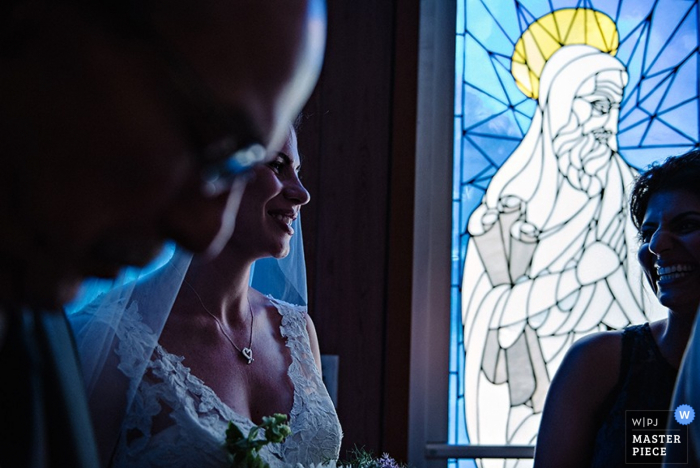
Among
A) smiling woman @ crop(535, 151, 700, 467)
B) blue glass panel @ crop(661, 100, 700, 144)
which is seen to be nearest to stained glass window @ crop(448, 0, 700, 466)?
blue glass panel @ crop(661, 100, 700, 144)

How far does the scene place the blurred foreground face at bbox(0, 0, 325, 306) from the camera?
328 mm

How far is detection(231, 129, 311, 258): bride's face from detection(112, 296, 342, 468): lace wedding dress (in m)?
0.38

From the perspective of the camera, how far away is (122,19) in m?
0.34

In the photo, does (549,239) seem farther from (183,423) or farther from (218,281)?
(183,423)

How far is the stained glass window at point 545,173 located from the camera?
3221 millimetres

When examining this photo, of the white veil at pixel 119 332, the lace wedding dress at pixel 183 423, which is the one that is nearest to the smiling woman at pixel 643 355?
the lace wedding dress at pixel 183 423

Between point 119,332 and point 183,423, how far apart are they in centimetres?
27

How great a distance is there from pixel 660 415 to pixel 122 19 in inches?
88.6

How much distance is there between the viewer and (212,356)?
5.88ft

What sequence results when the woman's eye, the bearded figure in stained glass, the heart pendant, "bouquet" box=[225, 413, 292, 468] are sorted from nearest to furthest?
"bouquet" box=[225, 413, 292, 468] < the heart pendant < the woman's eye < the bearded figure in stained glass

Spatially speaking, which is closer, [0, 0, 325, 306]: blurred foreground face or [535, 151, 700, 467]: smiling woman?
[0, 0, 325, 306]: blurred foreground face

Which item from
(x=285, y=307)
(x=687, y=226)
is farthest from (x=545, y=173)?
(x=285, y=307)

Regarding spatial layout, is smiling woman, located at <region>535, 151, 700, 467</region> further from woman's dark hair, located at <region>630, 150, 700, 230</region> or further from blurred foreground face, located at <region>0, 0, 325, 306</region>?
blurred foreground face, located at <region>0, 0, 325, 306</region>

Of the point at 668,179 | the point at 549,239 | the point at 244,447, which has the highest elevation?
the point at 668,179
